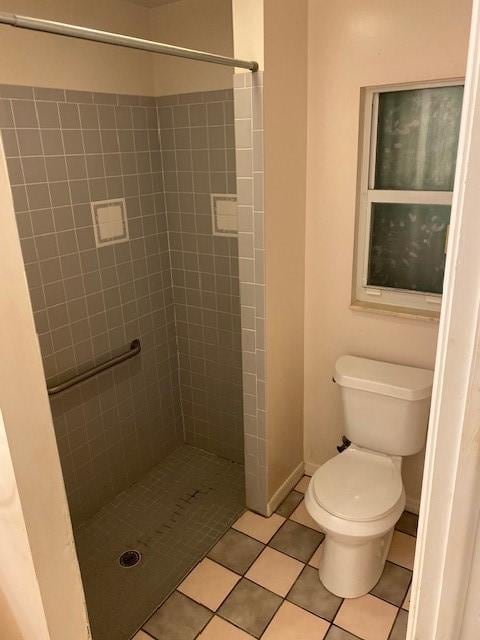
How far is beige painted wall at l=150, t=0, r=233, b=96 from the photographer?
2.25 m

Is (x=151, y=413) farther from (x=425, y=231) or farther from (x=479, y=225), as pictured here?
(x=479, y=225)

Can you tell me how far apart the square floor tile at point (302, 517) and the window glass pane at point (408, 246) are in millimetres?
1171

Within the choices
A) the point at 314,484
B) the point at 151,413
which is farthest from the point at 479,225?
the point at 151,413

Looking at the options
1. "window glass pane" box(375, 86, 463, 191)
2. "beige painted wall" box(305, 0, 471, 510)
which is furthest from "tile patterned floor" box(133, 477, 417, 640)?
"window glass pane" box(375, 86, 463, 191)

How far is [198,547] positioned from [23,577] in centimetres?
138

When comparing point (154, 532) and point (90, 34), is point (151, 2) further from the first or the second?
point (154, 532)

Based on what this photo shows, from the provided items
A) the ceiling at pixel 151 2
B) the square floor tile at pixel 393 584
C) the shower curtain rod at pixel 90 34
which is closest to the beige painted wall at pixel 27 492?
the shower curtain rod at pixel 90 34

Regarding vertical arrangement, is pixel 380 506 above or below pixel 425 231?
below

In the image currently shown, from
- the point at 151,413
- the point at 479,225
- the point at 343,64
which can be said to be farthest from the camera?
the point at 151,413

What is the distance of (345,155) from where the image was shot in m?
2.10

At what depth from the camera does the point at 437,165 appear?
2004mm

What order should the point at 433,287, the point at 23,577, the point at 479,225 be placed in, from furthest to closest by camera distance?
1. the point at 433,287
2. the point at 23,577
3. the point at 479,225

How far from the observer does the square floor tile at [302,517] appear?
236 cm

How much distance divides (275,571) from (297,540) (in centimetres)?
21
